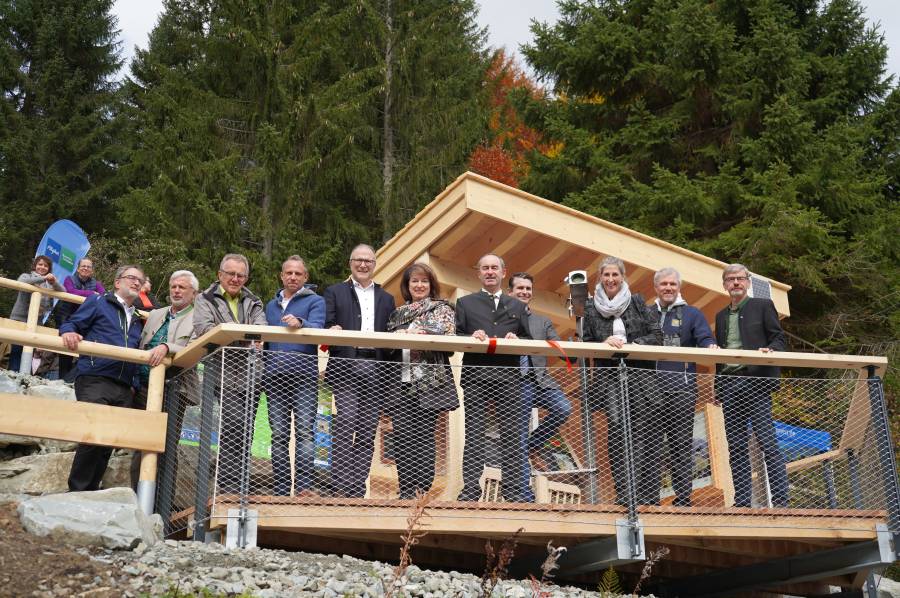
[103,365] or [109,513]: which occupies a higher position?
[103,365]

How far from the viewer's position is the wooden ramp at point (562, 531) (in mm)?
6129

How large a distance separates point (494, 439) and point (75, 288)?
7.66 meters

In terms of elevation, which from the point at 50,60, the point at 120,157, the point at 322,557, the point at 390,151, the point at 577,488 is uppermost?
the point at 50,60

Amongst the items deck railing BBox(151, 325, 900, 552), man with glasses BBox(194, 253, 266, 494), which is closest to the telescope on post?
deck railing BBox(151, 325, 900, 552)

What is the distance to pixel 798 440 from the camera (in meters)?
8.44

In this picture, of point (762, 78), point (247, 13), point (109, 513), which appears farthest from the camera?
point (247, 13)

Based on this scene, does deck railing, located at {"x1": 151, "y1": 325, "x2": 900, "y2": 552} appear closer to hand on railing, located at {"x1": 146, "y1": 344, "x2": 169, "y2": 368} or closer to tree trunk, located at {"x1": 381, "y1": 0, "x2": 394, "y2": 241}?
hand on railing, located at {"x1": 146, "y1": 344, "x2": 169, "y2": 368}

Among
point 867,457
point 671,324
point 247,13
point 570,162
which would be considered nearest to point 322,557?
point 671,324

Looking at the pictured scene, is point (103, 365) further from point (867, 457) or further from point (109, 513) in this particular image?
point (867, 457)

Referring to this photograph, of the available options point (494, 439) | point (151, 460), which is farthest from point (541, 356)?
point (151, 460)

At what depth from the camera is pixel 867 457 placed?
23.3ft

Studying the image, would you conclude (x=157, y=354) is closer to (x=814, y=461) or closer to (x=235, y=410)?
(x=235, y=410)

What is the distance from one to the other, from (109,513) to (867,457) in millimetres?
4948

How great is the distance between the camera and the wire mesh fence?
20.5ft
